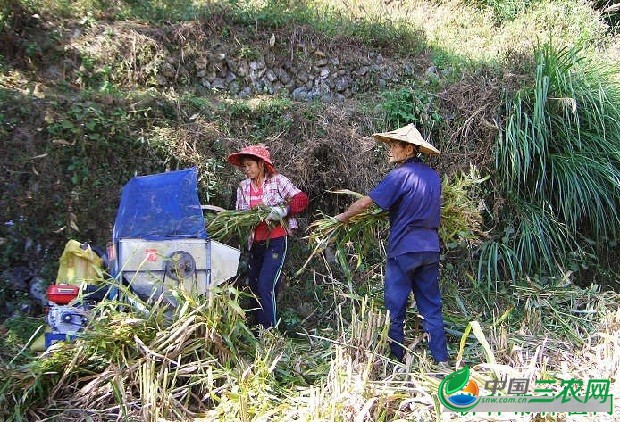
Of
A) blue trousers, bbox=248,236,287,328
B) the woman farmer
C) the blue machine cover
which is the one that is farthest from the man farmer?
the blue machine cover

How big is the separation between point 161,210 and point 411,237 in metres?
1.75

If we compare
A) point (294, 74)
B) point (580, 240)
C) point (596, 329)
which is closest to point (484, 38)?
point (294, 74)

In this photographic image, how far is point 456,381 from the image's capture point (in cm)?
306

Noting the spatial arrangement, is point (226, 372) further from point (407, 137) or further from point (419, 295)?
point (407, 137)

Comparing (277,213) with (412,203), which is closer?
(412,203)

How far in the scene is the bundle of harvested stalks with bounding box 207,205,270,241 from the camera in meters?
4.21

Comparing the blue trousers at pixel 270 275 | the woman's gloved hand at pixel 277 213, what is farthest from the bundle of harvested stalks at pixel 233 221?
the blue trousers at pixel 270 275

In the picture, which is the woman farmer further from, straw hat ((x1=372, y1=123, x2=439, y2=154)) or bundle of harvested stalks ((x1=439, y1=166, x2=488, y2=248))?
bundle of harvested stalks ((x1=439, y1=166, x2=488, y2=248))
